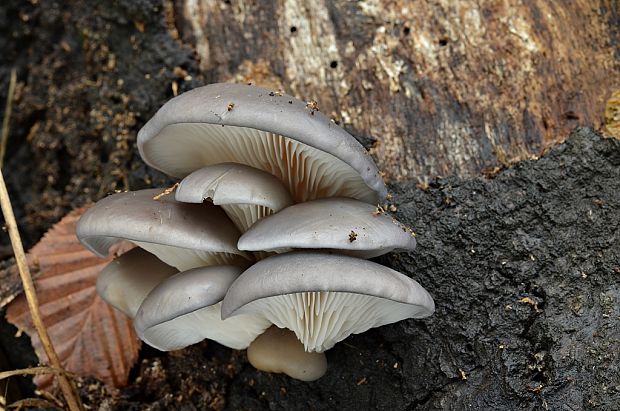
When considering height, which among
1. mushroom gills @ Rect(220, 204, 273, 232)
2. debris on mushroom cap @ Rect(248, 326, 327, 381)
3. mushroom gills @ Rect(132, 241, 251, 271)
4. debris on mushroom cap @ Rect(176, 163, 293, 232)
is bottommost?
debris on mushroom cap @ Rect(248, 326, 327, 381)

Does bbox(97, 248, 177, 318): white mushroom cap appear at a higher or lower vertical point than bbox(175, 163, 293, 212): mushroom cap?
lower

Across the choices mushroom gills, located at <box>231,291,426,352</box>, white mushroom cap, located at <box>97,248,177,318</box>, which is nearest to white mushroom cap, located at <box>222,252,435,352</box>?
mushroom gills, located at <box>231,291,426,352</box>

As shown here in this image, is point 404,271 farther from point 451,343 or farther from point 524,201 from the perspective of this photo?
point 524,201

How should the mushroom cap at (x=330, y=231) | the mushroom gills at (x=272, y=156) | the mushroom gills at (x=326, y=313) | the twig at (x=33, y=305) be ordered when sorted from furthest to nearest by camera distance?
the twig at (x=33, y=305) → the mushroom gills at (x=272, y=156) → the mushroom gills at (x=326, y=313) → the mushroom cap at (x=330, y=231)

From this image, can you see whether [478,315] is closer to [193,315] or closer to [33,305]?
[193,315]

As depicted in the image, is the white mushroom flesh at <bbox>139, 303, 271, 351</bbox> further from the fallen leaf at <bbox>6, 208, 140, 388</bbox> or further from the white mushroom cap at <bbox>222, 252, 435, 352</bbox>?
the fallen leaf at <bbox>6, 208, 140, 388</bbox>

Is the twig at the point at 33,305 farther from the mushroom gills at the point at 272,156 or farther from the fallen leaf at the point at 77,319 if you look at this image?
the mushroom gills at the point at 272,156

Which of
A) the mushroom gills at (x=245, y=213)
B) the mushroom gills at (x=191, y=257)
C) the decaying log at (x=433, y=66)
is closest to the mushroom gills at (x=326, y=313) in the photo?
the mushroom gills at (x=191, y=257)

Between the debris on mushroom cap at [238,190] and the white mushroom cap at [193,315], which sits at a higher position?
the debris on mushroom cap at [238,190]
